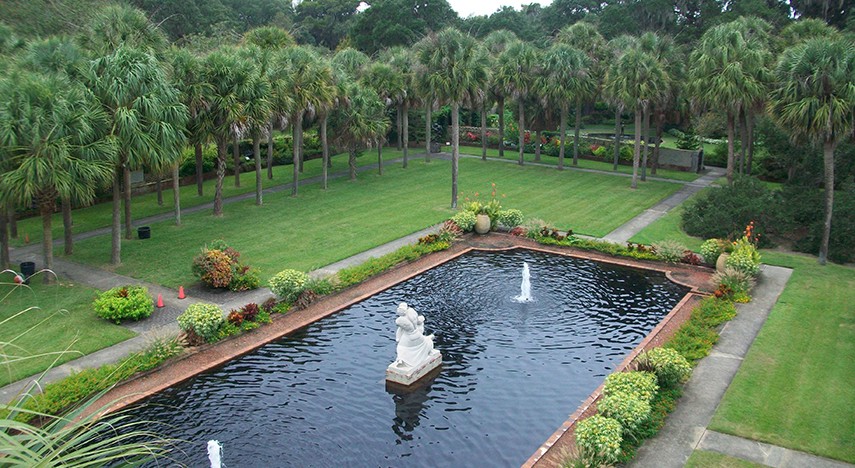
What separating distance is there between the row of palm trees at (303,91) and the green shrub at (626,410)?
56.7 feet

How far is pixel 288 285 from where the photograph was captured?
79.8 ft

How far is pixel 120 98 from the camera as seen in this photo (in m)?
27.2

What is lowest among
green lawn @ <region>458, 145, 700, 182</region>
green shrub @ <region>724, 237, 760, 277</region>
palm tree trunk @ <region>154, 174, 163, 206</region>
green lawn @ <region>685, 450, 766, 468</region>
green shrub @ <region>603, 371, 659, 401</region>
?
green lawn @ <region>685, 450, 766, 468</region>

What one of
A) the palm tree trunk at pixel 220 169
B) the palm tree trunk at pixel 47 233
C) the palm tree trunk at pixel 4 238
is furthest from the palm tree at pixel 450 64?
the palm tree trunk at pixel 4 238

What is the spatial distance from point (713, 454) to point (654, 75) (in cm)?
3108

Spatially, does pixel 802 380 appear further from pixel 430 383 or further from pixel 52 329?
pixel 52 329

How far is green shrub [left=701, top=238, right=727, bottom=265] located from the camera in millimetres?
28812

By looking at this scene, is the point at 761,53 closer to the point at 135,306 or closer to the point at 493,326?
the point at 493,326

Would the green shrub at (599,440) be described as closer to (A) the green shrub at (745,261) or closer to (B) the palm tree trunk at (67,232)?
(A) the green shrub at (745,261)

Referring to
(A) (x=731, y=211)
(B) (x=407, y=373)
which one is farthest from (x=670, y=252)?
(B) (x=407, y=373)

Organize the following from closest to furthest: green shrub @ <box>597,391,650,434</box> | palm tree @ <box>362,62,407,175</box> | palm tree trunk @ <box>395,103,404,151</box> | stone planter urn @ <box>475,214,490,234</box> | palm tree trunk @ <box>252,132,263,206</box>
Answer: green shrub @ <box>597,391,650,434</box> < stone planter urn @ <box>475,214,490,234</box> < palm tree trunk @ <box>252,132,263,206</box> < palm tree @ <box>362,62,407,175</box> < palm tree trunk @ <box>395,103,404,151</box>

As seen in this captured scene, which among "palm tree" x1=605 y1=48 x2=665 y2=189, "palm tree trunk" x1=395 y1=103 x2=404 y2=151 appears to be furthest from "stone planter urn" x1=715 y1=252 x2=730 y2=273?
"palm tree trunk" x1=395 y1=103 x2=404 y2=151

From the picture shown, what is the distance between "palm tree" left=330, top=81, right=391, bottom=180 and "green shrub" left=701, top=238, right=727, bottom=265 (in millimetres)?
22581

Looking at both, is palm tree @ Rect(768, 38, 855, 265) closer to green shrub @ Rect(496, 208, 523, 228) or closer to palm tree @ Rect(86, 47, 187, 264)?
green shrub @ Rect(496, 208, 523, 228)
